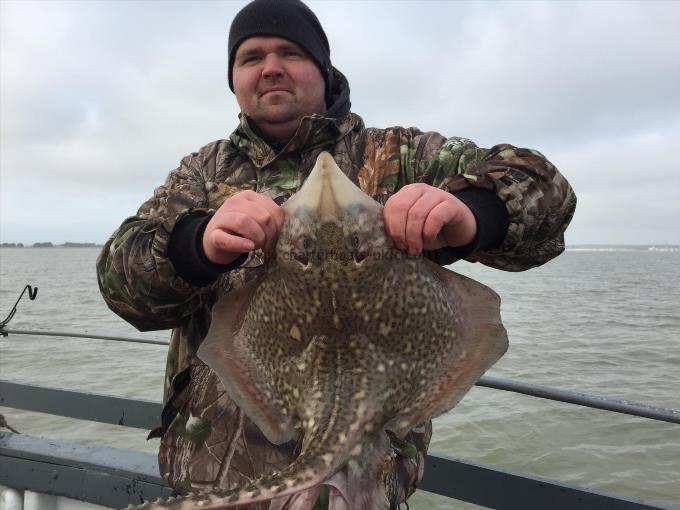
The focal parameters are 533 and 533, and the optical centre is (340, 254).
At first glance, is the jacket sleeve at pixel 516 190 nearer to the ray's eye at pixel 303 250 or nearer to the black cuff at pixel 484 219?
the black cuff at pixel 484 219

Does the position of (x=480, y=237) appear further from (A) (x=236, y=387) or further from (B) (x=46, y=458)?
(B) (x=46, y=458)

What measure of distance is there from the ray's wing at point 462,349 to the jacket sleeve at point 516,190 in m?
0.24

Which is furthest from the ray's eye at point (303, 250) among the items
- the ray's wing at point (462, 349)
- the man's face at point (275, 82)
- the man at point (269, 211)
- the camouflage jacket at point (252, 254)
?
the man's face at point (275, 82)

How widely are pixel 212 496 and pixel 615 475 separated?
8.76m

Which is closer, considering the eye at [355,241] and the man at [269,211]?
the eye at [355,241]

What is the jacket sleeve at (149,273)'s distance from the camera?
2.13m

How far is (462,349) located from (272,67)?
1.65 meters

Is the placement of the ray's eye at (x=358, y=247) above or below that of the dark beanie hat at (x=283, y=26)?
below

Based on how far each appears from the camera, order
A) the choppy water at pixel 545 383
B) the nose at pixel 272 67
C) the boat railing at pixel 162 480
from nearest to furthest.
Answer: the nose at pixel 272 67 → the boat railing at pixel 162 480 → the choppy water at pixel 545 383

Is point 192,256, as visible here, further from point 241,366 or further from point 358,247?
point 358,247

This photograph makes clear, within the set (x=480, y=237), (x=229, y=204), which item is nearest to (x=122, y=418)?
(x=229, y=204)

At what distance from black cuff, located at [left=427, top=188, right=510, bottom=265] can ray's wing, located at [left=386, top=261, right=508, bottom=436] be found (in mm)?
153

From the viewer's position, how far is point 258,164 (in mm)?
2744

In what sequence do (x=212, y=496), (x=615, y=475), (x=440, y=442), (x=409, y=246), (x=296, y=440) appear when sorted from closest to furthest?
(x=212, y=496) → (x=409, y=246) → (x=296, y=440) → (x=615, y=475) → (x=440, y=442)
